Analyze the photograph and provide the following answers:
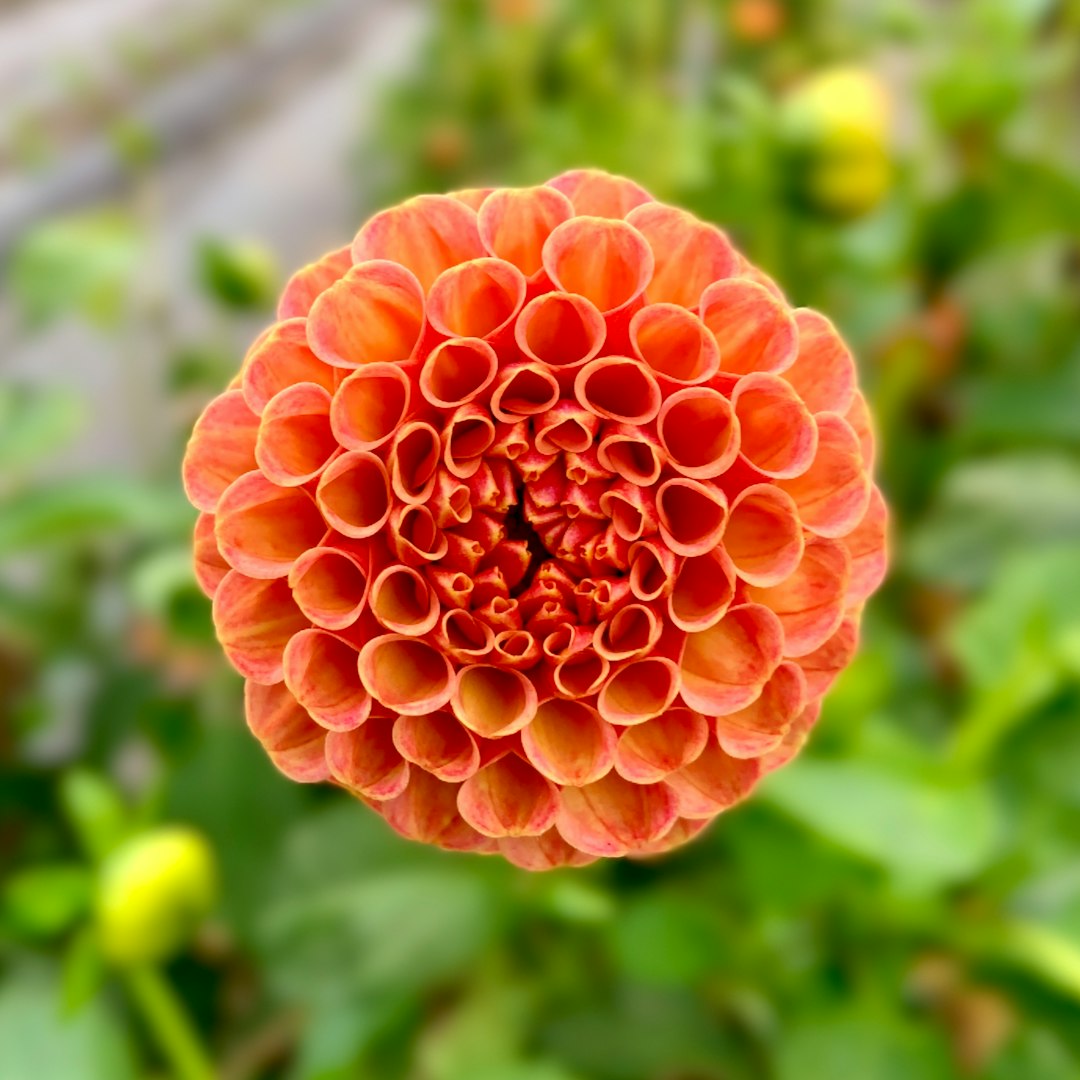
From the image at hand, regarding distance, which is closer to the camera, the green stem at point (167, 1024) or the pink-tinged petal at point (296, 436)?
the pink-tinged petal at point (296, 436)

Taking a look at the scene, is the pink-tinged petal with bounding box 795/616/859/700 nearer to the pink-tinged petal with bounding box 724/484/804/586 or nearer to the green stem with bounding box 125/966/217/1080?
the pink-tinged petal with bounding box 724/484/804/586

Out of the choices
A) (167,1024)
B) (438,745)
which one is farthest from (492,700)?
(167,1024)

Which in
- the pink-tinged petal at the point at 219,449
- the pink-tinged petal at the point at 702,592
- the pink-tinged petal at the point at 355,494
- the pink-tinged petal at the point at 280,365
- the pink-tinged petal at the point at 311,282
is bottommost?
the pink-tinged petal at the point at 702,592

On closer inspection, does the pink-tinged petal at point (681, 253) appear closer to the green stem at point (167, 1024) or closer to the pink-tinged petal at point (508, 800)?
the pink-tinged petal at point (508, 800)

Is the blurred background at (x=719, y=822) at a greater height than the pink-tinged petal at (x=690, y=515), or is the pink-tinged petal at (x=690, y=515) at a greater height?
the pink-tinged petal at (x=690, y=515)

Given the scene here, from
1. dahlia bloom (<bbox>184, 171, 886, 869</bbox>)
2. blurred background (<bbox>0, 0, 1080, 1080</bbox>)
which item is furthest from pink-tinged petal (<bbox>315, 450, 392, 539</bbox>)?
blurred background (<bbox>0, 0, 1080, 1080</bbox>)

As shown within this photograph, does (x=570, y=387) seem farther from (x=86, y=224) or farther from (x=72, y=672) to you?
(x=72, y=672)

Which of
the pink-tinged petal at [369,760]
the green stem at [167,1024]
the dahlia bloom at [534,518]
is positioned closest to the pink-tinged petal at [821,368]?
the dahlia bloom at [534,518]
